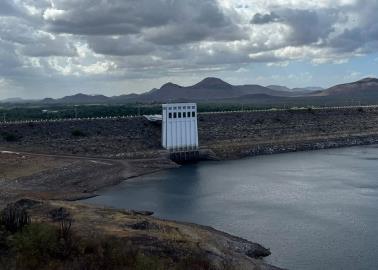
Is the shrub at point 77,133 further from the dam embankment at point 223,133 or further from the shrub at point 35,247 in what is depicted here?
the shrub at point 35,247

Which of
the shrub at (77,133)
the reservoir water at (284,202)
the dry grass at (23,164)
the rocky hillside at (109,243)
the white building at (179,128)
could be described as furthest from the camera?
the white building at (179,128)

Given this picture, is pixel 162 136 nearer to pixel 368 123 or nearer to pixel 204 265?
pixel 368 123

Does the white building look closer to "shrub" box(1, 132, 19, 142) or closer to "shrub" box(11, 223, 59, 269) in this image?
"shrub" box(1, 132, 19, 142)

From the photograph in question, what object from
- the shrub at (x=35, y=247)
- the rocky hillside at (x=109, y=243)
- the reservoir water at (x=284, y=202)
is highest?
the shrub at (x=35, y=247)

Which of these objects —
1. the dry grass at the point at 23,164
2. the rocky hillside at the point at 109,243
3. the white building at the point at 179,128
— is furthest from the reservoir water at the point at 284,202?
the dry grass at the point at 23,164

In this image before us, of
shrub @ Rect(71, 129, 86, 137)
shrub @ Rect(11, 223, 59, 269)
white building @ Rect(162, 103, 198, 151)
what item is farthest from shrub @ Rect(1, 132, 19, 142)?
shrub @ Rect(11, 223, 59, 269)

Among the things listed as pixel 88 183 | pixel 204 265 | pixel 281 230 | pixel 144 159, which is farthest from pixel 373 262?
pixel 144 159

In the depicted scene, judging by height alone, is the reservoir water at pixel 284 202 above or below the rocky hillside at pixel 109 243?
below

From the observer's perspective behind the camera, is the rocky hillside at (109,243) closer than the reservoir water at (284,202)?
Yes
